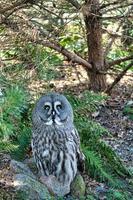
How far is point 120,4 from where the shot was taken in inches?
222

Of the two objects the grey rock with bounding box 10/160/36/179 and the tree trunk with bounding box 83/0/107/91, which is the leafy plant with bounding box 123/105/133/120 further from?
the grey rock with bounding box 10/160/36/179

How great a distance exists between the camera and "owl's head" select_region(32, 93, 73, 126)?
3.69 meters

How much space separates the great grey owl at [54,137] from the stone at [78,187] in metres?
0.19

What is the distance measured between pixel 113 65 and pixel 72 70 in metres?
0.50

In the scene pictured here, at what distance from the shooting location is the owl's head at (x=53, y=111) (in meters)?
3.69

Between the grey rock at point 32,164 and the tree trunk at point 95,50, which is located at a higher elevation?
the tree trunk at point 95,50

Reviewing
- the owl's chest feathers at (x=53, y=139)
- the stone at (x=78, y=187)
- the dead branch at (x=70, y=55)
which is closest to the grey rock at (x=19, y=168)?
the owl's chest feathers at (x=53, y=139)

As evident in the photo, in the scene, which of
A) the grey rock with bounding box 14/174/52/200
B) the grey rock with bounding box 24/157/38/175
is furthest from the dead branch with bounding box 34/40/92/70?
the grey rock with bounding box 14/174/52/200

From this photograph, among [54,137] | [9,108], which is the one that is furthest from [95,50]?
[9,108]

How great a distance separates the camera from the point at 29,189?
11.0 feet

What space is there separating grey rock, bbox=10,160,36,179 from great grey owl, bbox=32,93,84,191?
9 centimetres

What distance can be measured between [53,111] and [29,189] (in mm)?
660

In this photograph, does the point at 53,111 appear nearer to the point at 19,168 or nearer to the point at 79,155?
the point at 79,155

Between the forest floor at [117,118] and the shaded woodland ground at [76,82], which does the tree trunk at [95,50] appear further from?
the forest floor at [117,118]
